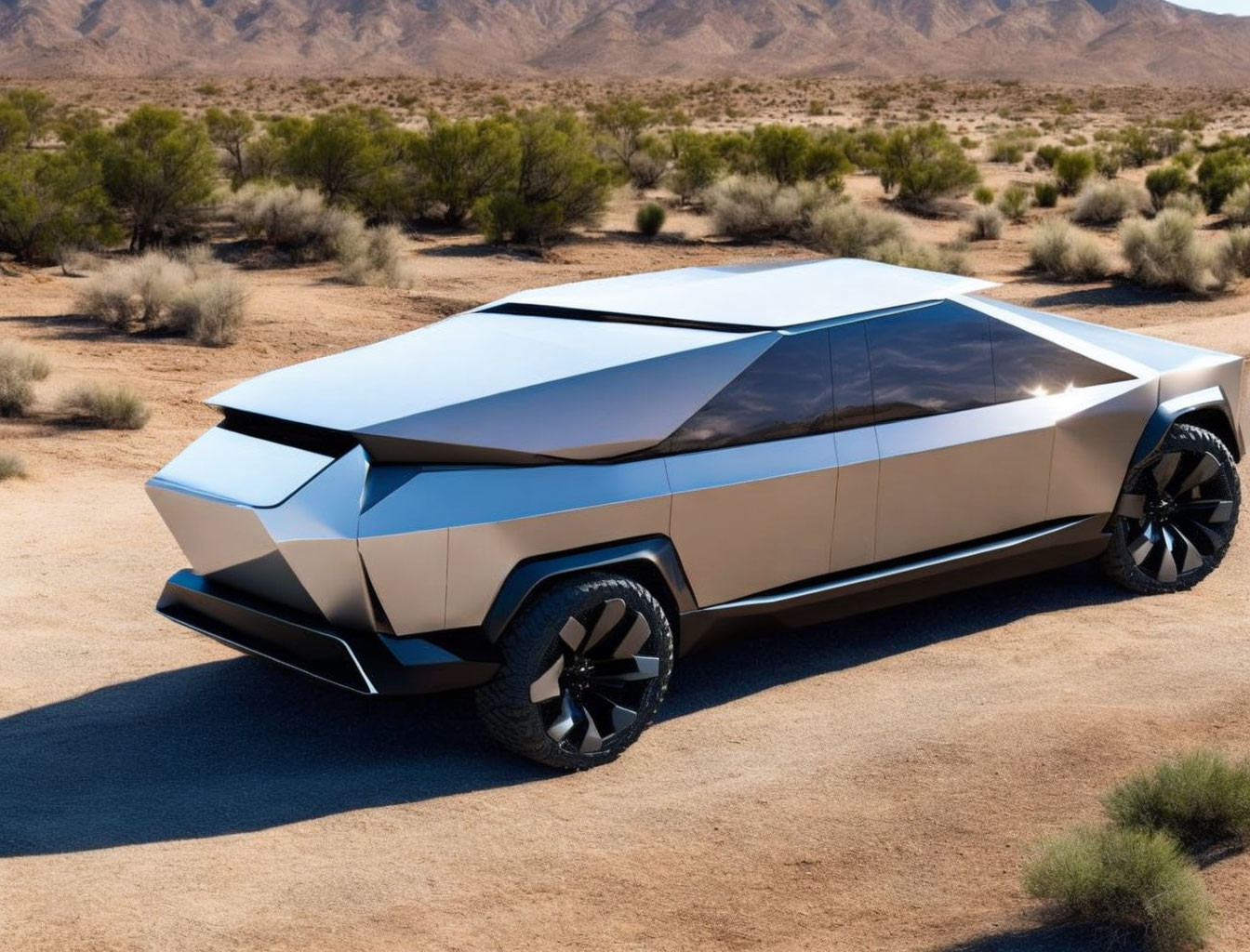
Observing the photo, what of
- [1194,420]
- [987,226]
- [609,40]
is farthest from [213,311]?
[609,40]

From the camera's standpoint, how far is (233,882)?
490 cm

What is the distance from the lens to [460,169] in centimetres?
2886

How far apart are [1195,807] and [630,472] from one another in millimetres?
2238

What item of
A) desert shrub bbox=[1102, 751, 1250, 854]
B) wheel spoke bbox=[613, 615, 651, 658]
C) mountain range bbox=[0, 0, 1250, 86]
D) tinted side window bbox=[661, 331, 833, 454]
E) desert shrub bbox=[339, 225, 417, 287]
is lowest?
desert shrub bbox=[339, 225, 417, 287]

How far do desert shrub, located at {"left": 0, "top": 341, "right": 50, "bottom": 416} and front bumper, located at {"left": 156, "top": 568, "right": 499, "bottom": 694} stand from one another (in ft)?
28.3

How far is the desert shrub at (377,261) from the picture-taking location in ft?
72.0

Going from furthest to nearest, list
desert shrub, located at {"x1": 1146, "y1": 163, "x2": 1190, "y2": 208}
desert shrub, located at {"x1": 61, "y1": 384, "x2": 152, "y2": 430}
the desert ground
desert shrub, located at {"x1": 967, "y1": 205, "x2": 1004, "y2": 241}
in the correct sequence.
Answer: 1. desert shrub, located at {"x1": 1146, "y1": 163, "x2": 1190, "y2": 208}
2. desert shrub, located at {"x1": 967, "y1": 205, "x2": 1004, "y2": 241}
3. desert shrub, located at {"x1": 61, "y1": 384, "x2": 152, "y2": 430}
4. the desert ground

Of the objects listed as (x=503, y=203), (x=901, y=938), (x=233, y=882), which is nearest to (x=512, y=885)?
(x=233, y=882)

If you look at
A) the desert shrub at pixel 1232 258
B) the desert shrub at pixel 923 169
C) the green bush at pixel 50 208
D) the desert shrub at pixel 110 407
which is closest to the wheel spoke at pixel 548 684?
the desert shrub at pixel 110 407

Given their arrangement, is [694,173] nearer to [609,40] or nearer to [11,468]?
[11,468]

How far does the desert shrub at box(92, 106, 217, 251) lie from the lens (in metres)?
25.1

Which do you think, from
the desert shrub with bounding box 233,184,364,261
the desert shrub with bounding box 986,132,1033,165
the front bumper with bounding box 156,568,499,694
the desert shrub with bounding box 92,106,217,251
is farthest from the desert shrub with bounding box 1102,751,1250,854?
the desert shrub with bounding box 986,132,1033,165

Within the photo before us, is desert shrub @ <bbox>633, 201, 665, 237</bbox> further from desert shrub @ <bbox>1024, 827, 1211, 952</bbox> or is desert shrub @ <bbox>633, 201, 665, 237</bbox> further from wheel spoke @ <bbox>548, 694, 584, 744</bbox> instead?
desert shrub @ <bbox>1024, 827, 1211, 952</bbox>

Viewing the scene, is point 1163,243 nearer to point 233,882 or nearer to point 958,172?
point 958,172
